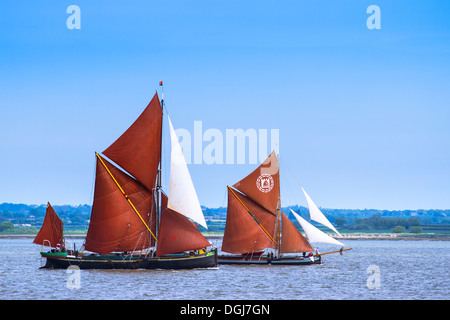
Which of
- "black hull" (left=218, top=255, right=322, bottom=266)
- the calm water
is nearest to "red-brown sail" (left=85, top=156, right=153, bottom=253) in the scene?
the calm water

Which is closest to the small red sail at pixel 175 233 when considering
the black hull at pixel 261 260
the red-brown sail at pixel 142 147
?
the red-brown sail at pixel 142 147

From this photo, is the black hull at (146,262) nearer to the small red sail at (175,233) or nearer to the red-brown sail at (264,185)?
the small red sail at (175,233)

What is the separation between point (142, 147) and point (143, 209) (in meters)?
5.94

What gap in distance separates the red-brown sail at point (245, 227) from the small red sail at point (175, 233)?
32.9ft

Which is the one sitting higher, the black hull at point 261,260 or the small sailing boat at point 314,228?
the small sailing boat at point 314,228

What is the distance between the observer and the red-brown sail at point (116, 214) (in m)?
71.4

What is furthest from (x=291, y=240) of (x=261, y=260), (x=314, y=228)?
(x=261, y=260)

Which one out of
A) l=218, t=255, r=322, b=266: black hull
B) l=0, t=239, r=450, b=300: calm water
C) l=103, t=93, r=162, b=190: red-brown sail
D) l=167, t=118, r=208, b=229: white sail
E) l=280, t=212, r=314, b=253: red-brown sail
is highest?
l=103, t=93, r=162, b=190: red-brown sail

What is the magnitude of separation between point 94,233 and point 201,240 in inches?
399

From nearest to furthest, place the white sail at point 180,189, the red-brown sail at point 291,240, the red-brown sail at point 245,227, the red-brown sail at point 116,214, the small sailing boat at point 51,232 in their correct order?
the white sail at point 180,189 < the red-brown sail at point 116,214 < the small sailing boat at point 51,232 < the red-brown sail at point 245,227 < the red-brown sail at point 291,240

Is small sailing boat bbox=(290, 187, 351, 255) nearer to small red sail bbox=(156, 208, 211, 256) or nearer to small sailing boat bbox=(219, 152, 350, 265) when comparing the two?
small sailing boat bbox=(219, 152, 350, 265)

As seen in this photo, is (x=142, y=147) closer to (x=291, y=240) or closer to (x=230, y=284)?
(x=230, y=284)

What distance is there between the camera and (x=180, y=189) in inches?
2753

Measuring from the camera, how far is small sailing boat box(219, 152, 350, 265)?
266 ft
